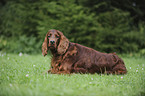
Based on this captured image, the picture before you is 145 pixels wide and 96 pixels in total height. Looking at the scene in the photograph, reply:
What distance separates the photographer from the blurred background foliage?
855 cm

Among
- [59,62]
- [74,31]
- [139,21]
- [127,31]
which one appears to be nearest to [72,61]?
[59,62]

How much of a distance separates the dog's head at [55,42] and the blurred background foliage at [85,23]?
159 inches

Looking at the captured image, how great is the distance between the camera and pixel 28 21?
10.1 meters

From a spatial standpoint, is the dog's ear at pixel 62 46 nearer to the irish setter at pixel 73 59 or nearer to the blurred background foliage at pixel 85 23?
the irish setter at pixel 73 59

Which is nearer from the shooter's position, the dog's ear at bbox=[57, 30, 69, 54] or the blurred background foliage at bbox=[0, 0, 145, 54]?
the dog's ear at bbox=[57, 30, 69, 54]

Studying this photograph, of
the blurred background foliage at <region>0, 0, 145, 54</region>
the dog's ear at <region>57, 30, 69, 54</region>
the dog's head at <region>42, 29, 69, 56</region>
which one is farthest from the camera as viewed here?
the blurred background foliage at <region>0, 0, 145, 54</region>

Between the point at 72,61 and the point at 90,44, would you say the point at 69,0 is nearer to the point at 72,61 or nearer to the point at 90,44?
the point at 90,44

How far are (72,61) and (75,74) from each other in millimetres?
349

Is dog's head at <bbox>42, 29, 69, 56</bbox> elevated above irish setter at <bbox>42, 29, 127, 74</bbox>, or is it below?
above

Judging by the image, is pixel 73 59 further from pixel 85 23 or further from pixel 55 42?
pixel 85 23

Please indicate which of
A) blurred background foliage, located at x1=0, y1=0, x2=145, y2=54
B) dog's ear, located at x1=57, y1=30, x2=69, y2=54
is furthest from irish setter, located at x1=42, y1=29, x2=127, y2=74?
blurred background foliage, located at x1=0, y1=0, x2=145, y2=54

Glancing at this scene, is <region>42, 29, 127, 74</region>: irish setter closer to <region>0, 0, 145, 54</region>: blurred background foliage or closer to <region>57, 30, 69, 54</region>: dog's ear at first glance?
<region>57, 30, 69, 54</region>: dog's ear

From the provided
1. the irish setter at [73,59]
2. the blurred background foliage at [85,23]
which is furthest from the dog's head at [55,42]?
the blurred background foliage at [85,23]

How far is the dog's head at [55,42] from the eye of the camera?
361 cm
